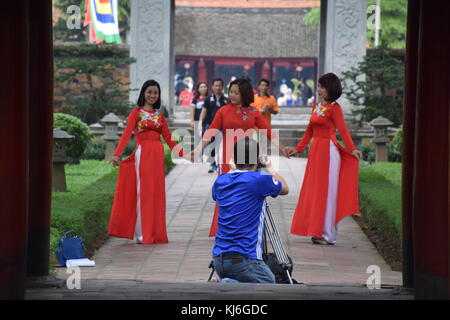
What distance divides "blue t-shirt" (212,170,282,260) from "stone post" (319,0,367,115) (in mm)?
15335

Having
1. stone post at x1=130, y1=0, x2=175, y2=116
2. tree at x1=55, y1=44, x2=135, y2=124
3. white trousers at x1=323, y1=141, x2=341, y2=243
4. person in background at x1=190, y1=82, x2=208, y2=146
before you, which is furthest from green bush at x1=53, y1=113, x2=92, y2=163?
stone post at x1=130, y1=0, x2=175, y2=116

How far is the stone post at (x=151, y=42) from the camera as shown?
68.4ft

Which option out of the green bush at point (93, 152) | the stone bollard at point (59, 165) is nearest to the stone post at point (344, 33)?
the green bush at point (93, 152)

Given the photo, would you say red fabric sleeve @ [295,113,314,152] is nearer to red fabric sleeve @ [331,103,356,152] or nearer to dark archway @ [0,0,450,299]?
red fabric sleeve @ [331,103,356,152]

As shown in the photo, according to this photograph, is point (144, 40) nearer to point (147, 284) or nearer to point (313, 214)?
point (313, 214)

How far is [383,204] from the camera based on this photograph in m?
9.56

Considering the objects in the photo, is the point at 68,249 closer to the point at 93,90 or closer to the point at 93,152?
the point at 93,152

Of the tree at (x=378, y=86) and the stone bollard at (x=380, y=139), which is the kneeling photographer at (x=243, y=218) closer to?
the stone bollard at (x=380, y=139)

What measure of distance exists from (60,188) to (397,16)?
23153mm

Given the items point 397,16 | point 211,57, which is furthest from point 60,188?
point 211,57

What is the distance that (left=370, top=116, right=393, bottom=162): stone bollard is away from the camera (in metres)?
16.4

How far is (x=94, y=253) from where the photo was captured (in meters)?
8.42
